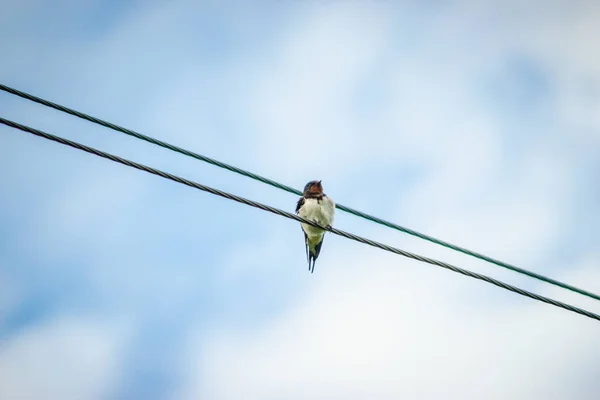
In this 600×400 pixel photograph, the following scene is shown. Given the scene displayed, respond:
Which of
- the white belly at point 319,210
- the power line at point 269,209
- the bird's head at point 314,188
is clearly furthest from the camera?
the bird's head at point 314,188

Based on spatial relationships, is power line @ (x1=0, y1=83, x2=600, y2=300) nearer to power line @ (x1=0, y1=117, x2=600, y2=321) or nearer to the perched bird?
power line @ (x1=0, y1=117, x2=600, y2=321)

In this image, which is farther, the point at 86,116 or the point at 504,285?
the point at 504,285

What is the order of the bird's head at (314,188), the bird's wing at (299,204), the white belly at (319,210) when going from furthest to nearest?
the bird's wing at (299,204), the bird's head at (314,188), the white belly at (319,210)

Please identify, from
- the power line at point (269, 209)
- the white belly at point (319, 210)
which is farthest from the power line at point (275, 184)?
the white belly at point (319, 210)

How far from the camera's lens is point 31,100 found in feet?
11.5

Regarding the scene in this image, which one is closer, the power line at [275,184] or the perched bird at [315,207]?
the power line at [275,184]

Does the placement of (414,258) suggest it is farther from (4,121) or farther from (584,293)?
(4,121)

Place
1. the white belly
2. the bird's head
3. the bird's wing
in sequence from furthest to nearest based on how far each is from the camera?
the bird's wing, the bird's head, the white belly

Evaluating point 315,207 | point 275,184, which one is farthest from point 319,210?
point 275,184

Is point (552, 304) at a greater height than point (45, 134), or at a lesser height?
greater

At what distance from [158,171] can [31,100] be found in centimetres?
88

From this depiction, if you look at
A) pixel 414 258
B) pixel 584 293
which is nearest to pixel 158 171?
pixel 414 258

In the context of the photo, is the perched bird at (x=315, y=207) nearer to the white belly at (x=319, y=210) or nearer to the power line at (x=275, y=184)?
the white belly at (x=319, y=210)

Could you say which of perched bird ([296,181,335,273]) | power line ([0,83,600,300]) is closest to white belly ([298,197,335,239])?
perched bird ([296,181,335,273])
